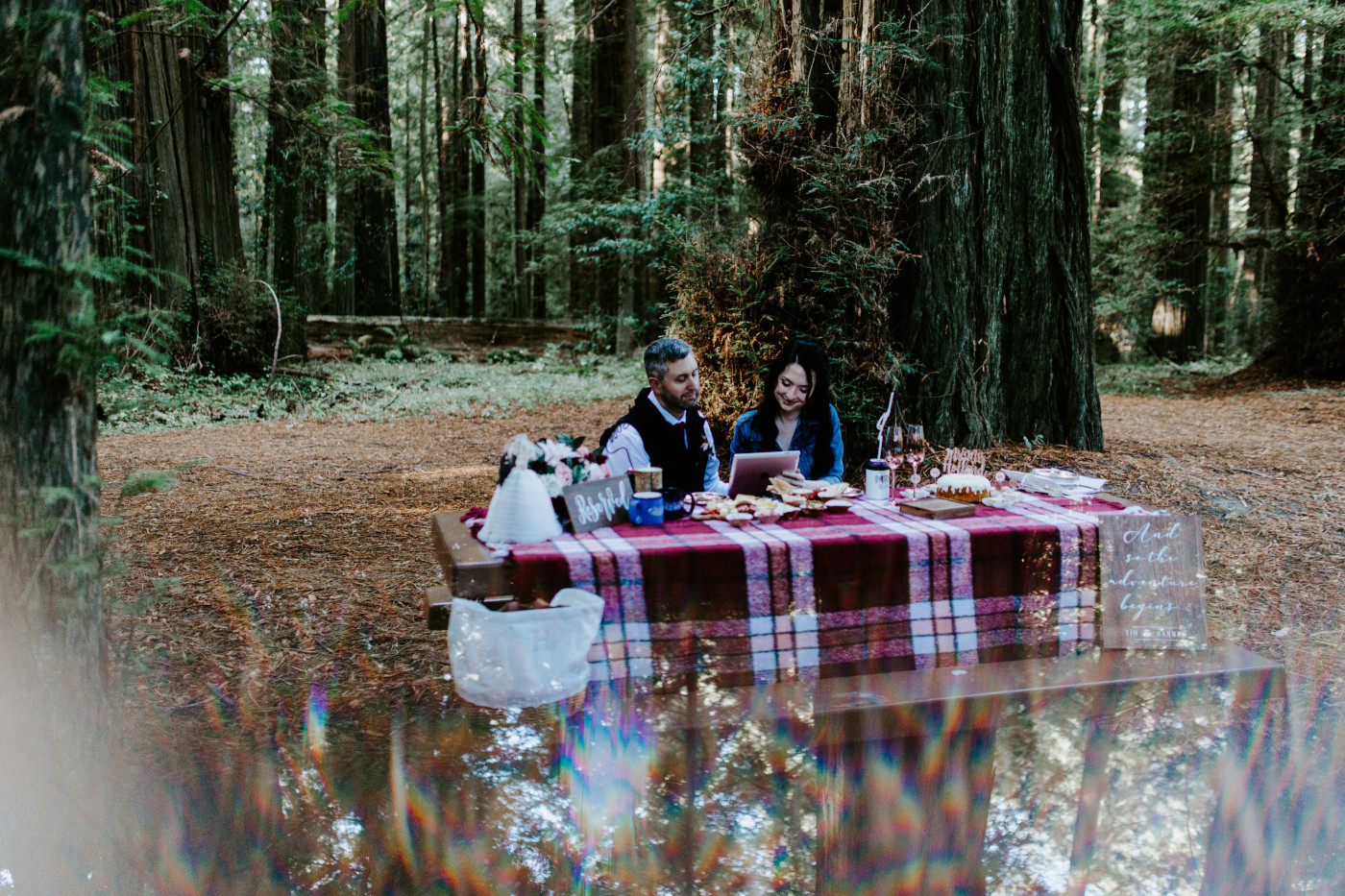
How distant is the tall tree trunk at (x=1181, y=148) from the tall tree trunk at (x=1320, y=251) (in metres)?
1.41

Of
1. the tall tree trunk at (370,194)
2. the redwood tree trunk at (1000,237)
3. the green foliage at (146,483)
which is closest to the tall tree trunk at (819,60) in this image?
the redwood tree trunk at (1000,237)

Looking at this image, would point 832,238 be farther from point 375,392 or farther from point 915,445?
point 375,392

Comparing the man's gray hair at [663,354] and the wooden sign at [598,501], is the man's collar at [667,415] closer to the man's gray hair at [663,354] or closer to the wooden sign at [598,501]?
the man's gray hair at [663,354]

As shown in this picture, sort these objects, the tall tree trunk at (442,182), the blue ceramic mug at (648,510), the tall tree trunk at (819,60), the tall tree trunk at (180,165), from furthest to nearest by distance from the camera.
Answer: the tall tree trunk at (442,182), the tall tree trunk at (180,165), the tall tree trunk at (819,60), the blue ceramic mug at (648,510)

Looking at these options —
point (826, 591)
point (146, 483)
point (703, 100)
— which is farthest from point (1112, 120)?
point (146, 483)

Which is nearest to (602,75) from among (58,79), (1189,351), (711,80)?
(711,80)

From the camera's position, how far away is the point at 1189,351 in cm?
1758

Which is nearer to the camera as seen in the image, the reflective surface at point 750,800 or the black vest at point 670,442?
the reflective surface at point 750,800

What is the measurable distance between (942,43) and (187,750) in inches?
245

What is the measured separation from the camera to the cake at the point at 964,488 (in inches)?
128

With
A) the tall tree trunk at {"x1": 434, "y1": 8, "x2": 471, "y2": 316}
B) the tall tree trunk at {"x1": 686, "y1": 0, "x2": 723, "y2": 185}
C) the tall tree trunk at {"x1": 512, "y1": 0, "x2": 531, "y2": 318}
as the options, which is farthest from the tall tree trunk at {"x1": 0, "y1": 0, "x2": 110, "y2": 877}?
the tall tree trunk at {"x1": 434, "y1": 8, "x2": 471, "y2": 316}

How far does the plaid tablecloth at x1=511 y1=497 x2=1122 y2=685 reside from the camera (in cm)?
259

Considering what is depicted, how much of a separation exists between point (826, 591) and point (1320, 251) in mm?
13038

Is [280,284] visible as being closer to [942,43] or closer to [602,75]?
[602,75]
